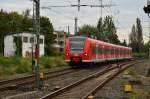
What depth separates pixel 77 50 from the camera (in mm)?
41438

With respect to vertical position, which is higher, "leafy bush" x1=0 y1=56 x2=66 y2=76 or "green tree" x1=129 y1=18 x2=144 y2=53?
"green tree" x1=129 y1=18 x2=144 y2=53

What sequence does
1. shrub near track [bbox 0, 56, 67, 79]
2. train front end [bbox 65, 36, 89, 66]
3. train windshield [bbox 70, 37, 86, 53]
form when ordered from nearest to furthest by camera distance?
1. shrub near track [bbox 0, 56, 67, 79]
2. train front end [bbox 65, 36, 89, 66]
3. train windshield [bbox 70, 37, 86, 53]

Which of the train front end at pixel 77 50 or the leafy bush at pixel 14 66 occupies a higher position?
the train front end at pixel 77 50

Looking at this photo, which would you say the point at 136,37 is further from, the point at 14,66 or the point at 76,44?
the point at 14,66

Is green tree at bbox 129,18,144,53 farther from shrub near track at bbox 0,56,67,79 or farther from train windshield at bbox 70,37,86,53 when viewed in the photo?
shrub near track at bbox 0,56,67,79

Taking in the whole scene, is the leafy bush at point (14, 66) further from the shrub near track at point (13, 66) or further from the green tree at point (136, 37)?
the green tree at point (136, 37)

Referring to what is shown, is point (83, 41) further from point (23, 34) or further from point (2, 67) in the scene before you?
point (23, 34)

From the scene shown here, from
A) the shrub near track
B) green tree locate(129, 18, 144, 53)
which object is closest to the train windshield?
the shrub near track

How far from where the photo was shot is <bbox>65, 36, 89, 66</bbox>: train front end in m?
41.1

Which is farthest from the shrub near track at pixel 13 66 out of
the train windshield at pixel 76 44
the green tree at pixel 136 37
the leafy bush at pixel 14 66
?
the green tree at pixel 136 37

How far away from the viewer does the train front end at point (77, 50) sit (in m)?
41.1

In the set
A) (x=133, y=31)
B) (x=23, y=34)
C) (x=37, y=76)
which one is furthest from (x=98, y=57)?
(x=133, y=31)

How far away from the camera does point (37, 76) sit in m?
20.6

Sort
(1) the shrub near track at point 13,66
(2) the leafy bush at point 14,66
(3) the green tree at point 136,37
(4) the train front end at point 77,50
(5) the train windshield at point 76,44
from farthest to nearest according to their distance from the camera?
(3) the green tree at point 136,37 < (5) the train windshield at point 76,44 < (4) the train front end at point 77,50 < (2) the leafy bush at point 14,66 < (1) the shrub near track at point 13,66
